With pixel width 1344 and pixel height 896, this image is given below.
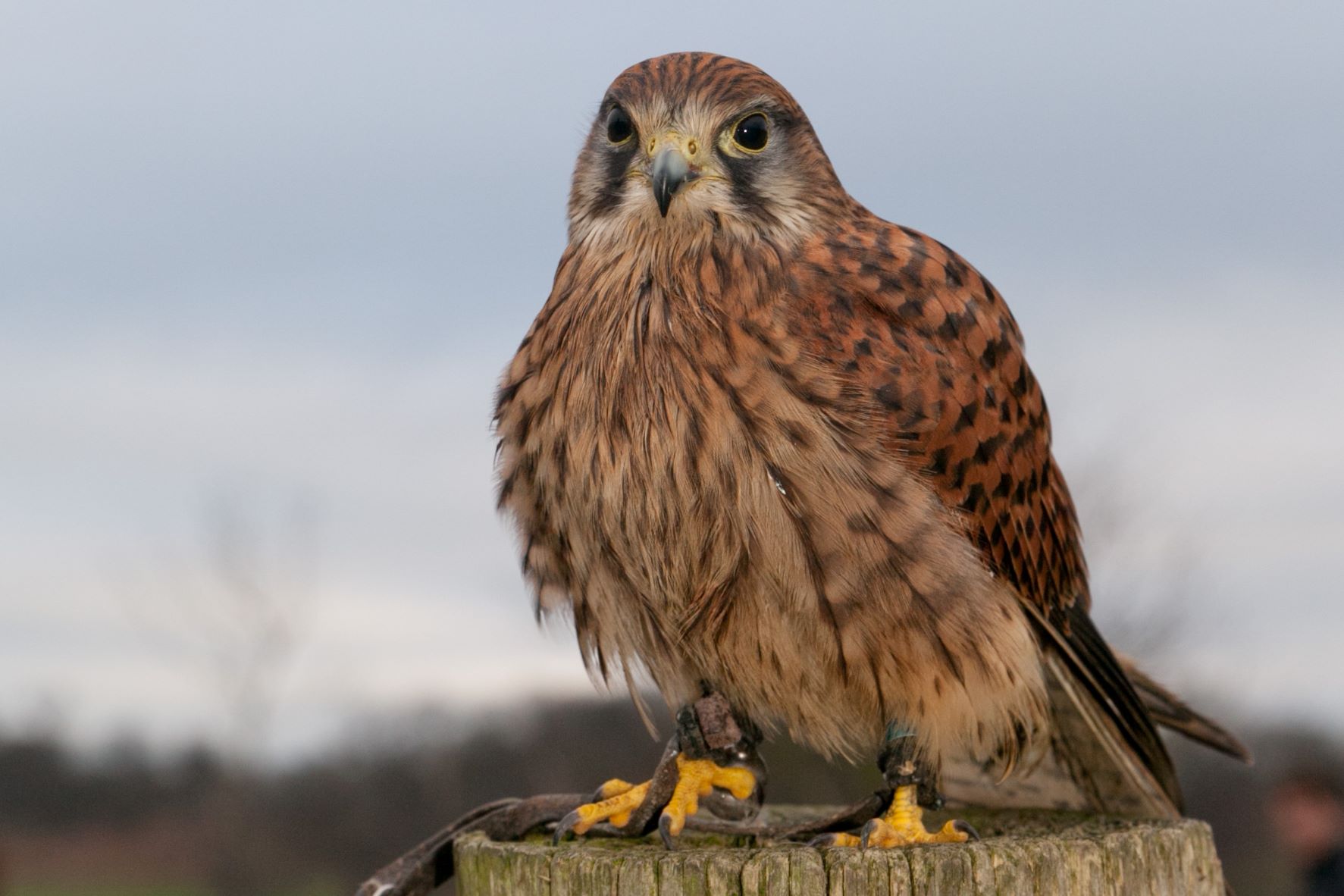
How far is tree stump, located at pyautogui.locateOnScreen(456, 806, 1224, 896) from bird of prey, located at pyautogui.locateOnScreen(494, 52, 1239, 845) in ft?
1.34

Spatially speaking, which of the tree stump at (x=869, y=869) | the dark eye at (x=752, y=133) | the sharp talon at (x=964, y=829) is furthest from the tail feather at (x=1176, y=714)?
the dark eye at (x=752, y=133)

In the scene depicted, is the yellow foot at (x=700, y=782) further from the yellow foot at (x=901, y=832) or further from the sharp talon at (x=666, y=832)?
the yellow foot at (x=901, y=832)

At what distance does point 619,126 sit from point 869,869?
1.83m

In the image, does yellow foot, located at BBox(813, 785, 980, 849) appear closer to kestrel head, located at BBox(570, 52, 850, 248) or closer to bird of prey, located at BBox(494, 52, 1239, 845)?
bird of prey, located at BBox(494, 52, 1239, 845)

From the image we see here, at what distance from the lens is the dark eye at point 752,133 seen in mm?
3131

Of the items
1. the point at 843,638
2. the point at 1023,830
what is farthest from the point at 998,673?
the point at 1023,830

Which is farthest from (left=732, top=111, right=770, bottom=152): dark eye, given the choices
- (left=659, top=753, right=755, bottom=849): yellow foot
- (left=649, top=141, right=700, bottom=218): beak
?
(left=659, top=753, right=755, bottom=849): yellow foot

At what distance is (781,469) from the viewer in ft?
9.37

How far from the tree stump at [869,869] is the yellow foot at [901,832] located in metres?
0.12

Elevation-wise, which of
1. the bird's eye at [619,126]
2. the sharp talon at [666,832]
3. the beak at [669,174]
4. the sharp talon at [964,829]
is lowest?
the sharp talon at [964,829]

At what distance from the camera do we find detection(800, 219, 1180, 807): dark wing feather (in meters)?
2.98

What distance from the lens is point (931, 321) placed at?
3094 mm

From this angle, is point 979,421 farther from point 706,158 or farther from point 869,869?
point 869,869

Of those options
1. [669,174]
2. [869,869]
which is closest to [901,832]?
[869,869]
